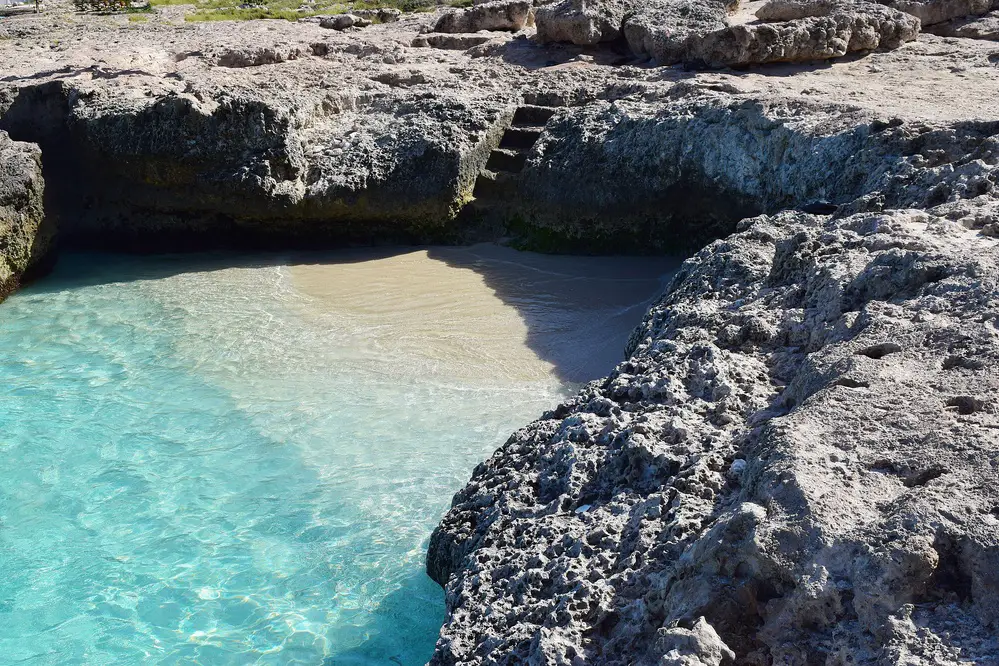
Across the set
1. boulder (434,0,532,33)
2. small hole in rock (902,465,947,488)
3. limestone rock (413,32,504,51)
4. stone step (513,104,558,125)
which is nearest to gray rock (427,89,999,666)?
small hole in rock (902,465,947,488)

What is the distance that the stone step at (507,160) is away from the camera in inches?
355

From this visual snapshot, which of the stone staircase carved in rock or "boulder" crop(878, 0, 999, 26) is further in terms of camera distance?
"boulder" crop(878, 0, 999, 26)

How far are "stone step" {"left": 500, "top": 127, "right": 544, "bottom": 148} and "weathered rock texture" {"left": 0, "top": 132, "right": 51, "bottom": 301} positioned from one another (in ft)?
14.1

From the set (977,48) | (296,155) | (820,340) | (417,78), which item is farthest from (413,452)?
(977,48)

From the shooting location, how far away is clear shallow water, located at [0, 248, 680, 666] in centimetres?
401

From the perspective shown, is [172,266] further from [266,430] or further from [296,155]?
[266,430]

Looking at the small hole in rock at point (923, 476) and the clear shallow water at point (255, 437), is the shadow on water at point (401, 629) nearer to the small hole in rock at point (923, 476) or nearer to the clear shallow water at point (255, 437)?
the clear shallow water at point (255, 437)

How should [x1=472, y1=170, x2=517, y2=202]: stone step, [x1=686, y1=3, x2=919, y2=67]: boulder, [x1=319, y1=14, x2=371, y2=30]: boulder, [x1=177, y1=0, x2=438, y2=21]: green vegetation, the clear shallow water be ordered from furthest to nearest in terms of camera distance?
[x1=177, y1=0, x2=438, y2=21]: green vegetation, [x1=319, y1=14, x2=371, y2=30]: boulder, [x1=472, y1=170, x2=517, y2=202]: stone step, [x1=686, y1=3, x2=919, y2=67]: boulder, the clear shallow water

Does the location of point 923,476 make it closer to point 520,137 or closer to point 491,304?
point 491,304

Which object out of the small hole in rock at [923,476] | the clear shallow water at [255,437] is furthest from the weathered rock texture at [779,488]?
the clear shallow water at [255,437]

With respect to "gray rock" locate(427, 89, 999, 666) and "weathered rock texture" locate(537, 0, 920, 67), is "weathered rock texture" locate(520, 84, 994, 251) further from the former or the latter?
"gray rock" locate(427, 89, 999, 666)

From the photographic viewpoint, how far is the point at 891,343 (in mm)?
2949

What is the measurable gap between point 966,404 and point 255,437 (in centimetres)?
409

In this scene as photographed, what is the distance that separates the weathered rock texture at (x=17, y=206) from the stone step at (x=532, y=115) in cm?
447
